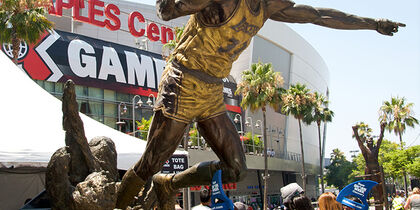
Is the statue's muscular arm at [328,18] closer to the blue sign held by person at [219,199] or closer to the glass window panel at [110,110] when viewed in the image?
the blue sign held by person at [219,199]

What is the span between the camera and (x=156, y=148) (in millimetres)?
3615

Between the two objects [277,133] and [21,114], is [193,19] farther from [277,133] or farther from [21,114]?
[277,133]

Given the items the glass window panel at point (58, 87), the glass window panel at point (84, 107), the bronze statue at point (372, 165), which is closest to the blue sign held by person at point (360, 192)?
the bronze statue at point (372, 165)

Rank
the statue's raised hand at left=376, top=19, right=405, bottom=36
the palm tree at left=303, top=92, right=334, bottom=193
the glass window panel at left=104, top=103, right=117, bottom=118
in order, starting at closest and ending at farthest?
the statue's raised hand at left=376, top=19, right=405, bottom=36 < the glass window panel at left=104, top=103, right=117, bottom=118 < the palm tree at left=303, top=92, right=334, bottom=193

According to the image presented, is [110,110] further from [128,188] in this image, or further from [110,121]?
[128,188]

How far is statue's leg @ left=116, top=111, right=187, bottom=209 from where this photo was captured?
11.7 ft

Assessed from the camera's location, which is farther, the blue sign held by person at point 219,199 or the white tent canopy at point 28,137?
the white tent canopy at point 28,137

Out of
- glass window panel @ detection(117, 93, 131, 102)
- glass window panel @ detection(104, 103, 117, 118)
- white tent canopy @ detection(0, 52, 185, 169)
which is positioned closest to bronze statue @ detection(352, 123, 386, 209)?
white tent canopy @ detection(0, 52, 185, 169)

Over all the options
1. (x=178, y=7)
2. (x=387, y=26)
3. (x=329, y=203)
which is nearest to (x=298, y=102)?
(x=387, y=26)

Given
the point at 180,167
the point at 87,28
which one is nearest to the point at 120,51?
the point at 87,28

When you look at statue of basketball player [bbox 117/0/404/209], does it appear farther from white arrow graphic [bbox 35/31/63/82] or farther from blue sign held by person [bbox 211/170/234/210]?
white arrow graphic [bbox 35/31/63/82]

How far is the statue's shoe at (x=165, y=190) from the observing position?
12.4 feet

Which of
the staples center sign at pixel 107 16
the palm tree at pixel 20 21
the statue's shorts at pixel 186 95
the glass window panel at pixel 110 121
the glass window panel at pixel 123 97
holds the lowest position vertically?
the statue's shorts at pixel 186 95

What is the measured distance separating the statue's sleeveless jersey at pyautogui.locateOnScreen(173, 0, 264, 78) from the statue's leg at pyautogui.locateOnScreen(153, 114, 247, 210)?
0.42m
